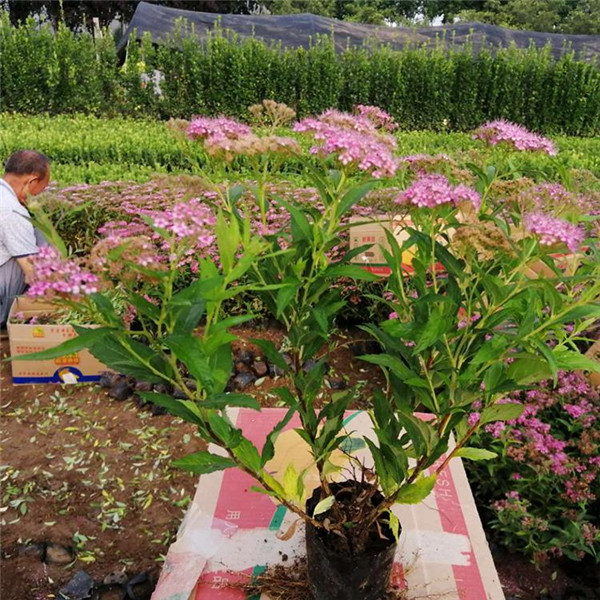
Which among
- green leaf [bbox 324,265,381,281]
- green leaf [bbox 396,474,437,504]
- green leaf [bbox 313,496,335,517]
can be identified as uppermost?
green leaf [bbox 324,265,381,281]

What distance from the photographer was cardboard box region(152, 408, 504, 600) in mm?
1502

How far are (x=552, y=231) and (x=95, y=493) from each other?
2108mm

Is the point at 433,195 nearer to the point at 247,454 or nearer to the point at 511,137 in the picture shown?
the point at 511,137

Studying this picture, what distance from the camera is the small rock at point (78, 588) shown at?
1.99 metres

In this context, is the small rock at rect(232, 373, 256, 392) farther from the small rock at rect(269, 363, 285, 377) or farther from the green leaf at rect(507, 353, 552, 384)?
the green leaf at rect(507, 353, 552, 384)

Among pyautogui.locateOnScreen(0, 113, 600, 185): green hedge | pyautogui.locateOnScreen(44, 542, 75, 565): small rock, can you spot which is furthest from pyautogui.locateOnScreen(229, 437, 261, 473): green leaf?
pyautogui.locateOnScreen(0, 113, 600, 185): green hedge

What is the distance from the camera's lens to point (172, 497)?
2.45 m

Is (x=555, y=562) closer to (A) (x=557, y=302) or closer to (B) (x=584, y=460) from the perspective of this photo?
(B) (x=584, y=460)

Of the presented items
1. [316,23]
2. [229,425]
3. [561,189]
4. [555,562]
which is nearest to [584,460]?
[555,562]

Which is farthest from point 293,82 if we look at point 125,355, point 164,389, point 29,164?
point 125,355

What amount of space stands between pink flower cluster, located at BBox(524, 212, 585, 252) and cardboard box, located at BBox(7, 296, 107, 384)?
2.41 m

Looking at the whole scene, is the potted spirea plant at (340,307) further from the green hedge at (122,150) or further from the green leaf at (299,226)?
the green hedge at (122,150)

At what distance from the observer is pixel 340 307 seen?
4.04 ft

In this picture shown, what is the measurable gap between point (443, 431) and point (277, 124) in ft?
2.86
